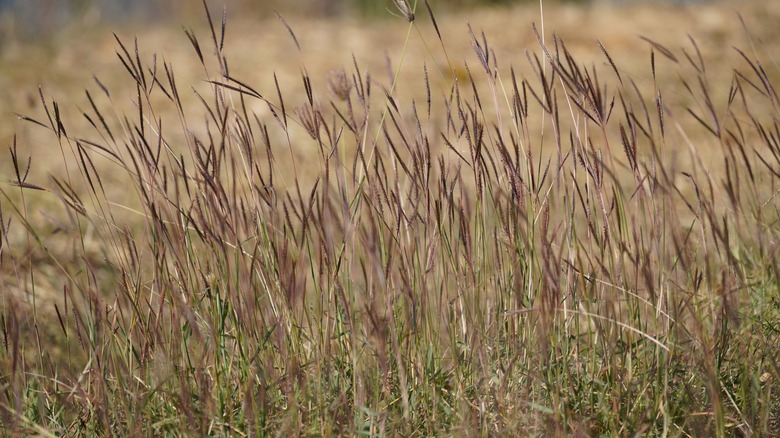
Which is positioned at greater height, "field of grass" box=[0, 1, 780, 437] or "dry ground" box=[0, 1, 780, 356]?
"field of grass" box=[0, 1, 780, 437]

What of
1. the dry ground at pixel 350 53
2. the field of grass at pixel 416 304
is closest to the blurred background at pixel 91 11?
the dry ground at pixel 350 53

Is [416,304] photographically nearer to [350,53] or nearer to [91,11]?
[350,53]

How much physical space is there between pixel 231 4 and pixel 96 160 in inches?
343

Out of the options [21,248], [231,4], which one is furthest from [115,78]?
[231,4]

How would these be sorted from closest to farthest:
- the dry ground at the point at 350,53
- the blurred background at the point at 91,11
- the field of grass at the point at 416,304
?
the field of grass at the point at 416,304 < the dry ground at the point at 350,53 < the blurred background at the point at 91,11

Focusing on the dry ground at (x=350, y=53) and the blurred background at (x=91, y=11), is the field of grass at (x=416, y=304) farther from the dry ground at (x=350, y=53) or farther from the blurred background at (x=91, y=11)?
the dry ground at (x=350, y=53)

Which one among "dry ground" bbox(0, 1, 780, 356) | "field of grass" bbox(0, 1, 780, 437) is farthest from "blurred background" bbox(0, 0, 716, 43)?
"field of grass" bbox(0, 1, 780, 437)

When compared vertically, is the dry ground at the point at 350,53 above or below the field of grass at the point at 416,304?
below

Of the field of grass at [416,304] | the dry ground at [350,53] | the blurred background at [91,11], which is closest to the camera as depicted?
the field of grass at [416,304]

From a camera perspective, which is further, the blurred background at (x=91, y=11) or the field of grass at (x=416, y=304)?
the blurred background at (x=91, y=11)

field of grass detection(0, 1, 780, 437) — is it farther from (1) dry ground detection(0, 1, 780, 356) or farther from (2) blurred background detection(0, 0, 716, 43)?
(1) dry ground detection(0, 1, 780, 356)

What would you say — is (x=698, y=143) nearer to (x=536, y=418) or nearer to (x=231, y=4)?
(x=536, y=418)

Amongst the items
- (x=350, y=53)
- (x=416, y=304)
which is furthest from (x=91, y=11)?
(x=416, y=304)

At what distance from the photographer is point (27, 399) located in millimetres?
1653
